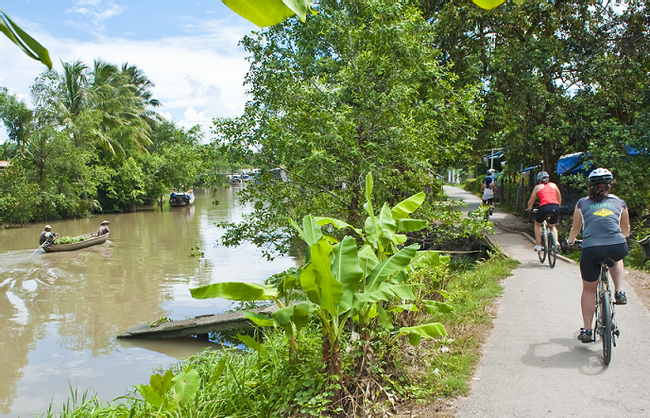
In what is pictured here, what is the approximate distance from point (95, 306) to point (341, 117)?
8.52 meters

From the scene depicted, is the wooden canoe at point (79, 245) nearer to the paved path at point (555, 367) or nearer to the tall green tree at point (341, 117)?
the tall green tree at point (341, 117)

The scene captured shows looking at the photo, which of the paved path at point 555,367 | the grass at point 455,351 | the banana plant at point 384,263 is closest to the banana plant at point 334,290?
the banana plant at point 384,263

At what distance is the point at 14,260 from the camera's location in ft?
63.6

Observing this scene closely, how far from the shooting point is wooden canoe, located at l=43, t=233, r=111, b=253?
803 inches

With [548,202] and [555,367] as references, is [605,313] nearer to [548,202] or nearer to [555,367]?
[555,367]

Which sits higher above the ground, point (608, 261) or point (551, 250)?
point (608, 261)

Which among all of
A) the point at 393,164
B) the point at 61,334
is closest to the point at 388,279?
the point at 393,164

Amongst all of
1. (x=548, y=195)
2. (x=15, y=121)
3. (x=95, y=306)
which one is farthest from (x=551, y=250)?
(x=15, y=121)

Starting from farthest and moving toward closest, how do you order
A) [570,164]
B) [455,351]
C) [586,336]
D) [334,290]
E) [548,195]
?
[570,164] < [548,195] < [455,351] < [586,336] < [334,290]

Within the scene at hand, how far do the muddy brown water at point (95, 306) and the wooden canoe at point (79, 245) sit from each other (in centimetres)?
34

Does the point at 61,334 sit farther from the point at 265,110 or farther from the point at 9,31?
the point at 9,31

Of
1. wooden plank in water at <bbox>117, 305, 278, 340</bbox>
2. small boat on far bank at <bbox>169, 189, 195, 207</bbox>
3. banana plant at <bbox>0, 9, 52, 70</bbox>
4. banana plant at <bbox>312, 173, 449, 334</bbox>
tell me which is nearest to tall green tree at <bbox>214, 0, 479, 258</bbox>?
wooden plank in water at <bbox>117, 305, 278, 340</bbox>

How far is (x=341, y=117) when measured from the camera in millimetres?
8602

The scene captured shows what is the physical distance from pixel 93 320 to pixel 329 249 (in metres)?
9.74
